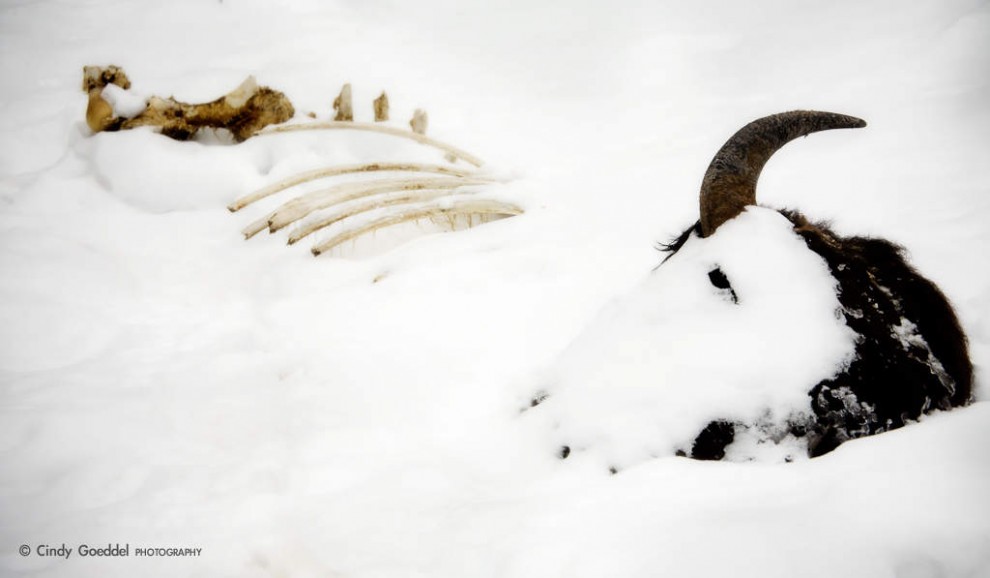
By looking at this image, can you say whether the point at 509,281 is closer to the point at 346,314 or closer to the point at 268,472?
the point at 346,314

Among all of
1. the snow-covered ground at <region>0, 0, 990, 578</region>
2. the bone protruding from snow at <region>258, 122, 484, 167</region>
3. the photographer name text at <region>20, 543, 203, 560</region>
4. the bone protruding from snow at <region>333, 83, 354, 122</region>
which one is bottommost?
the photographer name text at <region>20, 543, 203, 560</region>

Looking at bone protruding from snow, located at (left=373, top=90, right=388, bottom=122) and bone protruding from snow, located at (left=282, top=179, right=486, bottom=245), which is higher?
bone protruding from snow, located at (left=373, top=90, right=388, bottom=122)

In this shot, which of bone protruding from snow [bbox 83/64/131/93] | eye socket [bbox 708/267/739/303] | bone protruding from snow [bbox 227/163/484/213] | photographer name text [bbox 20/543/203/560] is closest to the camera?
photographer name text [bbox 20/543/203/560]

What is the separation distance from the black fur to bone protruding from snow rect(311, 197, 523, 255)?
228cm

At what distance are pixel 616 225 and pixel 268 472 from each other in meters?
2.78

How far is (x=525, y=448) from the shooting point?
1693mm

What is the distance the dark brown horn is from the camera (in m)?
1.56

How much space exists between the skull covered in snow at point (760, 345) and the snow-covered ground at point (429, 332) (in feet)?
0.19

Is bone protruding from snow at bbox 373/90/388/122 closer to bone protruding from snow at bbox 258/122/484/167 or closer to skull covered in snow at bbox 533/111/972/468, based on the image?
bone protruding from snow at bbox 258/122/484/167

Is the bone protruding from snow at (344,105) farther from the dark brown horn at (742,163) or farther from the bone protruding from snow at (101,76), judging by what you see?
the dark brown horn at (742,163)

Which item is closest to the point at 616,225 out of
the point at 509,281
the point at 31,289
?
the point at 509,281

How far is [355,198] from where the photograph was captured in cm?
374

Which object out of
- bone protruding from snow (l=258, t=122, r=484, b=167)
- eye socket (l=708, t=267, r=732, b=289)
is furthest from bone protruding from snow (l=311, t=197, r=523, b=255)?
eye socket (l=708, t=267, r=732, b=289)

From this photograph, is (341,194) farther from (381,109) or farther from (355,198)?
(381,109)
